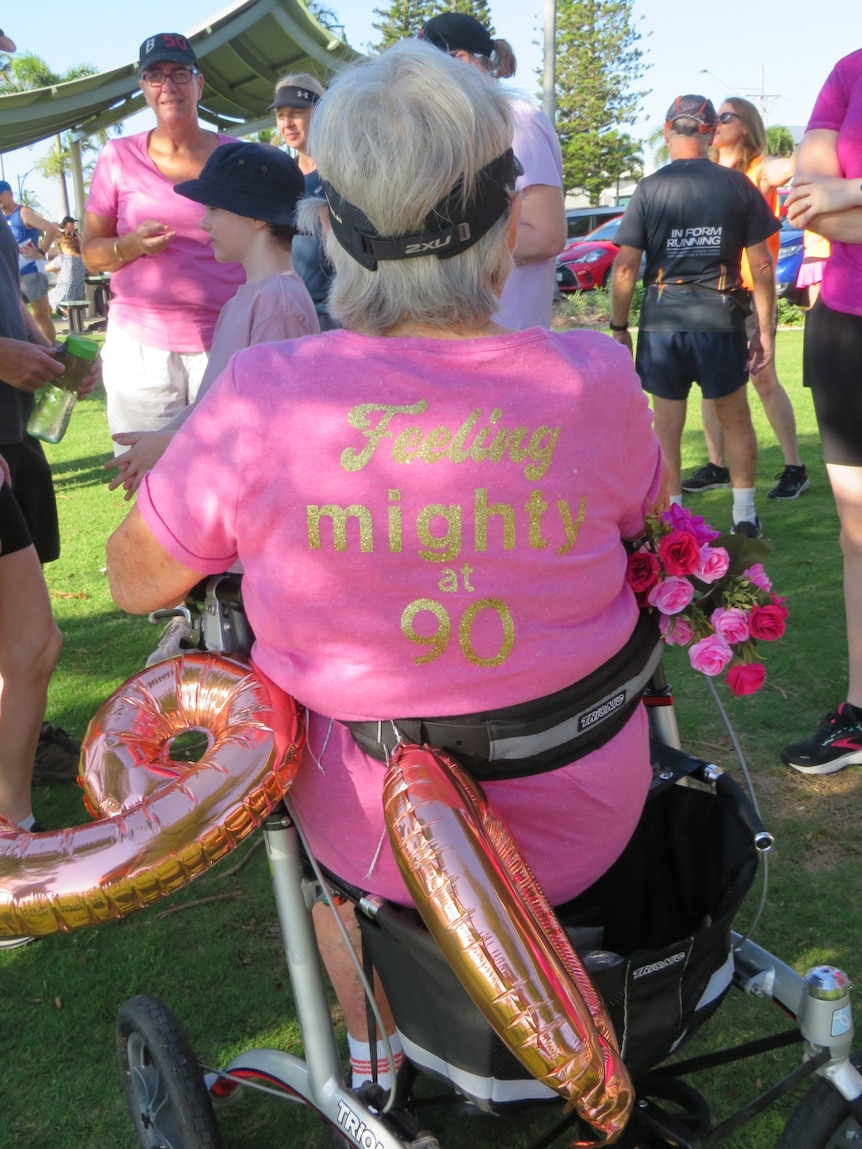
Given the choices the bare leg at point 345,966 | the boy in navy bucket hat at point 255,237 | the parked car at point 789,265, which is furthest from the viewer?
the parked car at point 789,265

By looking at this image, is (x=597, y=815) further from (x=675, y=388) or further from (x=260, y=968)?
(x=675, y=388)

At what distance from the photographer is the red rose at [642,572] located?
172 cm

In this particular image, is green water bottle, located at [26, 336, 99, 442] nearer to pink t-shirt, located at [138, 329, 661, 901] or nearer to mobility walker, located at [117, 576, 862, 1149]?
mobility walker, located at [117, 576, 862, 1149]

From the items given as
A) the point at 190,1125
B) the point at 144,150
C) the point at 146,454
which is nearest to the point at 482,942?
the point at 190,1125

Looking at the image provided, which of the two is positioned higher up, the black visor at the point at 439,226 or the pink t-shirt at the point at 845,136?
the black visor at the point at 439,226

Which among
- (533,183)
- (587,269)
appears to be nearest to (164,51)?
(533,183)

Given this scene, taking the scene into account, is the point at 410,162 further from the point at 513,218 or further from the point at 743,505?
the point at 743,505

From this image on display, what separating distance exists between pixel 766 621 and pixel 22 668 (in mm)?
2097

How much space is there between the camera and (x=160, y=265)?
3.98m

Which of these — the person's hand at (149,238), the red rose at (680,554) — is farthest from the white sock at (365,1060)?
the person's hand at (149,238)

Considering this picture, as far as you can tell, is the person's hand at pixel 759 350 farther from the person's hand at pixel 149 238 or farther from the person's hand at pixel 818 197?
the person's hand at pixel 149 238

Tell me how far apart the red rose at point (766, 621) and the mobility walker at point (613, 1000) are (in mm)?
242

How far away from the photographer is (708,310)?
5.48 metres

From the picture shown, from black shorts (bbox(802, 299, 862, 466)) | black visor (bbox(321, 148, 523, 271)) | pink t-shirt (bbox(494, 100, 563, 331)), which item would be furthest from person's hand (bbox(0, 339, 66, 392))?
black shorts (bbox(802, 299, 862, 466))
